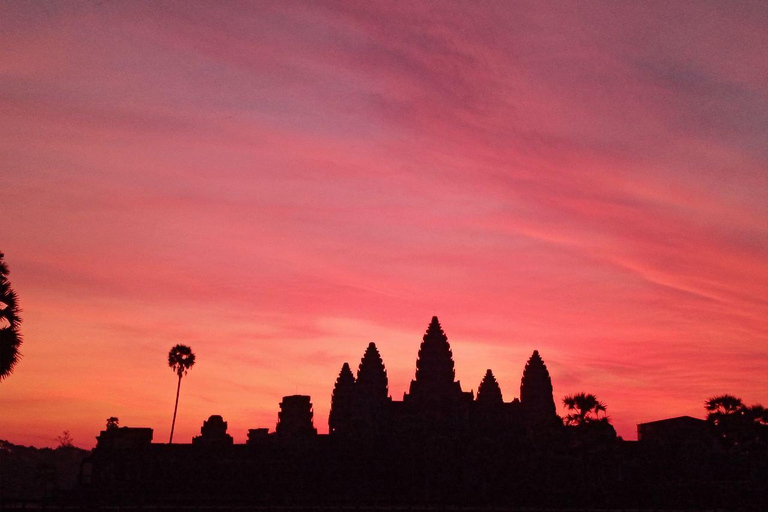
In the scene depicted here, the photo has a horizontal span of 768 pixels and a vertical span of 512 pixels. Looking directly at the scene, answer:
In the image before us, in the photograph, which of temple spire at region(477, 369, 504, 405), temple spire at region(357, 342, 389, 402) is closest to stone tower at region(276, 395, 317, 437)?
temple spire at region(357, 342, 389, 402)

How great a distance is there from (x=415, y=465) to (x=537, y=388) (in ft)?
85.8

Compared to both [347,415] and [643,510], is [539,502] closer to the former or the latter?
[643,510]

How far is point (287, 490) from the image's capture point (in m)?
62.1

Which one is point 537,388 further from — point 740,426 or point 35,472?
point 35,472

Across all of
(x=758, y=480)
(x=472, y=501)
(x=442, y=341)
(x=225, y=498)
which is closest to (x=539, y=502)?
(x=472, y=501)

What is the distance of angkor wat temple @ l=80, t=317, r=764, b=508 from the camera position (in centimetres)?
6031

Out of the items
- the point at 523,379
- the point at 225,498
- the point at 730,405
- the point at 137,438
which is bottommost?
the point at 225,498

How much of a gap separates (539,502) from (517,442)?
38.4 ft

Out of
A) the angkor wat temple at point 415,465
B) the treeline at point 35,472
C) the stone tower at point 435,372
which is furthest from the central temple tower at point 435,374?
the treeline at point 35,472

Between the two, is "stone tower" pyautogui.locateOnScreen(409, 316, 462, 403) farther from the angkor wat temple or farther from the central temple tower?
the angkor wat temple

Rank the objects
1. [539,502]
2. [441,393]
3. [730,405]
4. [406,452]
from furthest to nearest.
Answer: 1. [441,393]
2. [406,452]
3. [730,405]
4. [539,502]

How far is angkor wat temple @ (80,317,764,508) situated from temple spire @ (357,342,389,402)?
24.0ft

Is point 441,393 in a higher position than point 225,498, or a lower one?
higher

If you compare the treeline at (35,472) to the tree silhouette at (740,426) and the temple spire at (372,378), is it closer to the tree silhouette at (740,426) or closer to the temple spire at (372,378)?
the temple spire at (372,378)
